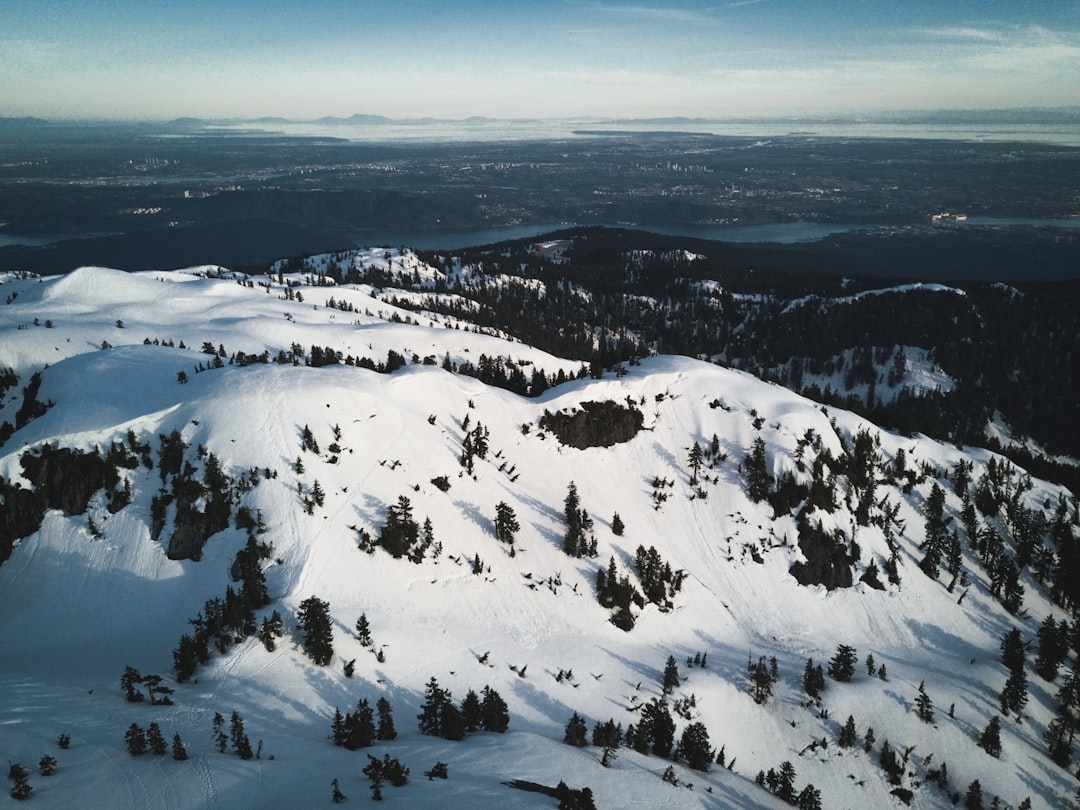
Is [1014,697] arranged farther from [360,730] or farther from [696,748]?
[360,730]

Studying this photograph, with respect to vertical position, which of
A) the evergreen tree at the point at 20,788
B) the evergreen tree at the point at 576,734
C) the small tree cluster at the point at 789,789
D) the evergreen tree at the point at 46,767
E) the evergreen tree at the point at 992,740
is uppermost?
the evergreen tree at the point at 20,788

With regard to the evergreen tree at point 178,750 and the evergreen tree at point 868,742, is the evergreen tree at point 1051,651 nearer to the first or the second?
the evergreen tree at point 868,742

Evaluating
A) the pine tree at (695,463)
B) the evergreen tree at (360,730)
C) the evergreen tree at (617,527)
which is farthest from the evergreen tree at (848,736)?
the evergreen tree at (360,730)

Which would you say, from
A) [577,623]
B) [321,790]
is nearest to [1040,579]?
[577,623]

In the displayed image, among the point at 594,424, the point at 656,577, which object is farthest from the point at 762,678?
the point at 594,424

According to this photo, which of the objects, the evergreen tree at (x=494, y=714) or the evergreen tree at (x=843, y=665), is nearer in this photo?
the evergreen tree at (x=494, y=714)

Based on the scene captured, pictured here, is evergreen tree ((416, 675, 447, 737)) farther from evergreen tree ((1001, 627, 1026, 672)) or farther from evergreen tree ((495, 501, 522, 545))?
evergreen tree ((1001, 627, 1026, 672))

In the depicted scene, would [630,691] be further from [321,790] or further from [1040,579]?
[1040,579]
